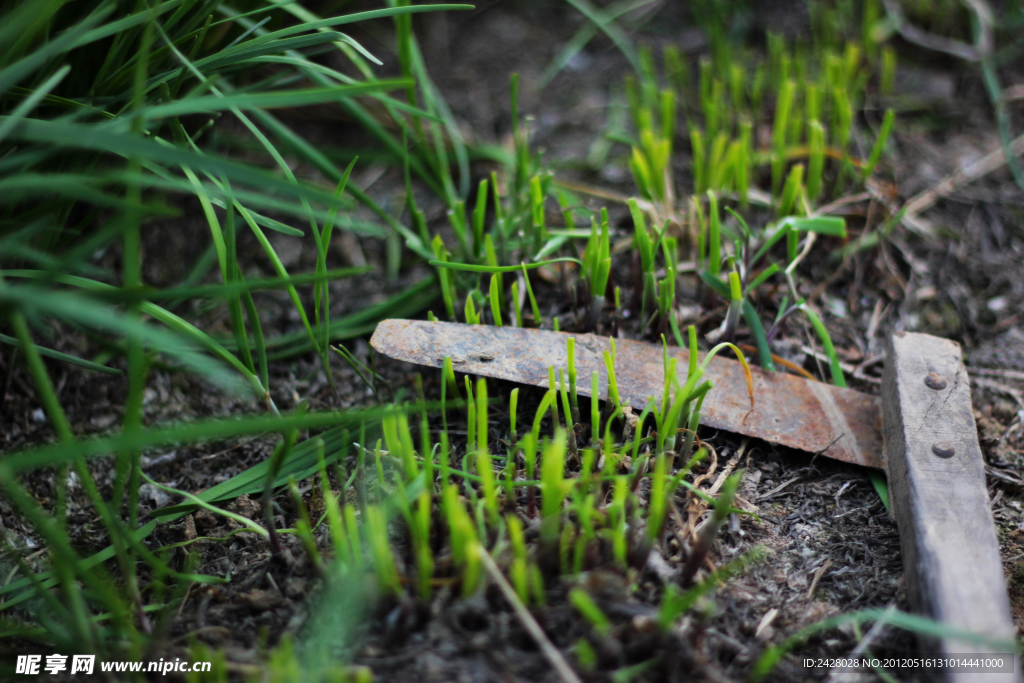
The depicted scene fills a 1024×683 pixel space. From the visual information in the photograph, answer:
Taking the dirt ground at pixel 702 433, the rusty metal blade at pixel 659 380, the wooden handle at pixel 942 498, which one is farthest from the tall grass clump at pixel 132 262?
the wooden handle at pixel 942 498

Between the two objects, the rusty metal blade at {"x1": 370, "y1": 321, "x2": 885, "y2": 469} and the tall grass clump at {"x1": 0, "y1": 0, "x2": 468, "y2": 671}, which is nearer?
the tall grass clump at {"x1": 0, "y1": 0, "x2": 468, "y2": 671}

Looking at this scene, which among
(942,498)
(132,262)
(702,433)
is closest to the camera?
(132,262)

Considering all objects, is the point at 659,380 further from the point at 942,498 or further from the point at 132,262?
the point at 132,262

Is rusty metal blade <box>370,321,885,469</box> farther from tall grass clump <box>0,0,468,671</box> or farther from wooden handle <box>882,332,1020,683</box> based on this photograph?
tall grass clump <box>0,0,468,671</box>

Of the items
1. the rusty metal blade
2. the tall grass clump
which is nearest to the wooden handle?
the rusty metal blade

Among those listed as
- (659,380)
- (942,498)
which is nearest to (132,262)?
(659,380)

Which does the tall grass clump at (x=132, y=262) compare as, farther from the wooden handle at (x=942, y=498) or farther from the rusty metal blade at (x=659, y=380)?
the wooden handle at (x=942, y=498)
